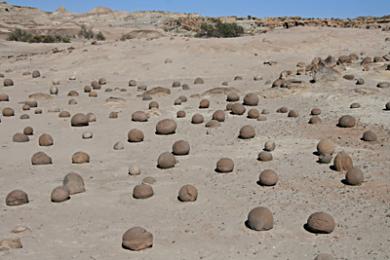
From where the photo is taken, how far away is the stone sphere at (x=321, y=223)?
4.99 meters

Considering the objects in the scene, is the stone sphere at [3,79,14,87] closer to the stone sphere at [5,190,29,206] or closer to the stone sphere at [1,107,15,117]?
the stone sphere at [1,107,15,117]

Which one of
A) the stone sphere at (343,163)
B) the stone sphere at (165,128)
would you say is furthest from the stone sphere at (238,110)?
the stone sphere at (343,163)

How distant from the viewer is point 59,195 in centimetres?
599

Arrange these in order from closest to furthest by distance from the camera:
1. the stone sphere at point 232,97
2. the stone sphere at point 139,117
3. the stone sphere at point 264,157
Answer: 1. the stone sphere at point 264,157
2. the stone sphere at point 139,117
3. the stone sphere at point 232,97

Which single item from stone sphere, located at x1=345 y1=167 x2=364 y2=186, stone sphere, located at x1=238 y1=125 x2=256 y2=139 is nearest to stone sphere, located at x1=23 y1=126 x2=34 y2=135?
stone sphere, located at x1=238 y1=125 x2=256 y2=139

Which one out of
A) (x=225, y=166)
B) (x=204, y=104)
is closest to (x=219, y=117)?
(x=204, y=104)

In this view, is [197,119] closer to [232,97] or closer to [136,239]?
[232,97]

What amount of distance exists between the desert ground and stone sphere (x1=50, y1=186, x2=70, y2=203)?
2.3 inches

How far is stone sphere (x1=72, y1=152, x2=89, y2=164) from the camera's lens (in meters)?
7.55

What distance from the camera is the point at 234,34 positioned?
30.1 metres

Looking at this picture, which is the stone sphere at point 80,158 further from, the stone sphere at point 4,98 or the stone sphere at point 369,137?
the stone sphere at point 4,98

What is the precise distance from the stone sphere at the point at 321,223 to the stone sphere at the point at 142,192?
188 centimetres

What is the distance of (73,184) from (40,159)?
147 cm

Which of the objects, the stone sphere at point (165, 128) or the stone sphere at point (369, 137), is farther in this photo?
the stone sphere at point (165, 128)
